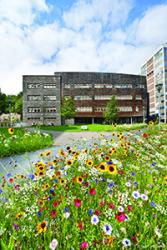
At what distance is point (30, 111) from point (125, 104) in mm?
29590

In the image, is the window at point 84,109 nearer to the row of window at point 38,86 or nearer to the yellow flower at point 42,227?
the row of window at point 38,86

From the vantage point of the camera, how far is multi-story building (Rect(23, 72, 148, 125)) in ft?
237

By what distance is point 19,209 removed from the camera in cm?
246

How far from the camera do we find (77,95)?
241 ft

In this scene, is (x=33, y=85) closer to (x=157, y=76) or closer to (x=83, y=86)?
(x=83, y=86)

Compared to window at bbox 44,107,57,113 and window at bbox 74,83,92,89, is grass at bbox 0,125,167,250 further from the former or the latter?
window at bbox 74,83,92,89

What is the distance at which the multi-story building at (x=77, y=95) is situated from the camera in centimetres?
7238

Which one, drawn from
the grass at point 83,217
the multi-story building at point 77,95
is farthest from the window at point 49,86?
the grass at point 83,217

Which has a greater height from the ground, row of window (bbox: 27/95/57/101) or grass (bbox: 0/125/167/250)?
row of window (bbox: 27/95/57/101)

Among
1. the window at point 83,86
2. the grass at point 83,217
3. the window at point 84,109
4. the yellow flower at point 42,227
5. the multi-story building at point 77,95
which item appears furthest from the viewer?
the window at point 83,86

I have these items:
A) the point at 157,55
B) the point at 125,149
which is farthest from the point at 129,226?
the point at 157,55

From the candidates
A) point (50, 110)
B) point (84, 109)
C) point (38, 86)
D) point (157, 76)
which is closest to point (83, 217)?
point (84, 109)

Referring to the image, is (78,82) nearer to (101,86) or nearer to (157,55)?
(101,86)

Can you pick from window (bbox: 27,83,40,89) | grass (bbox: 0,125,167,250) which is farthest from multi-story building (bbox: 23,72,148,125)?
grass (bbox: 0,125,167,250)
